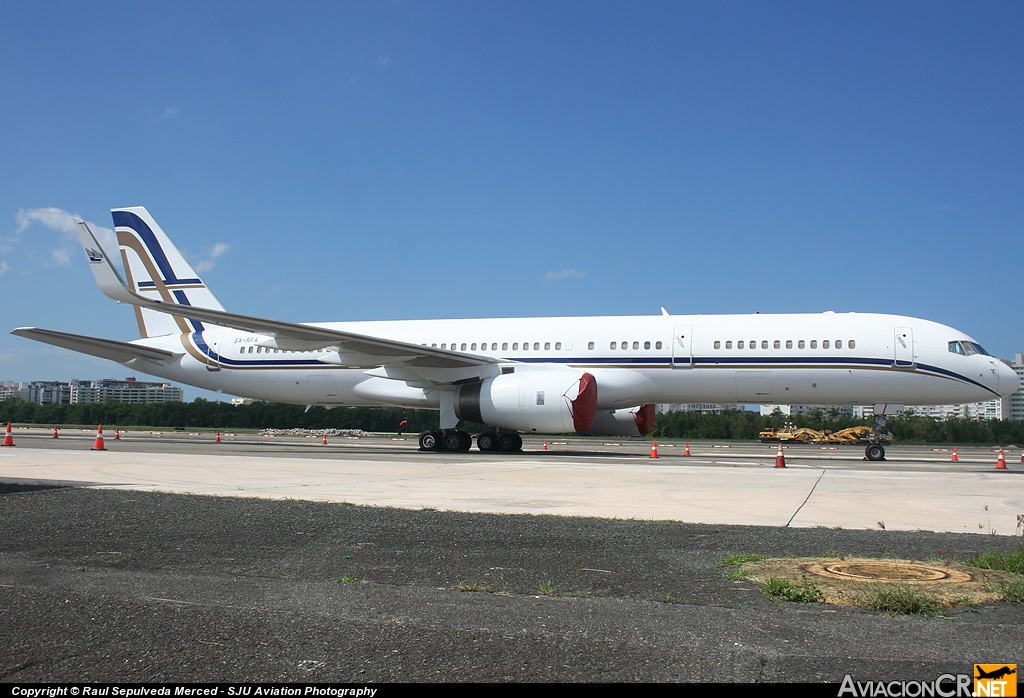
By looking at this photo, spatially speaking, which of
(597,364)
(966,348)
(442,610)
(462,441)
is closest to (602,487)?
(442,610)

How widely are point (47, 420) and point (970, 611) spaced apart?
227ft

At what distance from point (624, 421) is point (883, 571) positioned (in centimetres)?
Answer: 1678

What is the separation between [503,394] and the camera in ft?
61.0

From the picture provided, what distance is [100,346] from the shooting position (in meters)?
22.2

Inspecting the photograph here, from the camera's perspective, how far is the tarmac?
125 inches

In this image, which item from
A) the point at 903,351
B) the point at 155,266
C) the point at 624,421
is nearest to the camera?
the point at 903,351

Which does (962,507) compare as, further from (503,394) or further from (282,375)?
(282,375)

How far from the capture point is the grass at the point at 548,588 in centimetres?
441

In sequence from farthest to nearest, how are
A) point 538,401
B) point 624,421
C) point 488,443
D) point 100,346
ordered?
1. point 100,346
2. point 624,421
3. point 488,443
4. point 538,401

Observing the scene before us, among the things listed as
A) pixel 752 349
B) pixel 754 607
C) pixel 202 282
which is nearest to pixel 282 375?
pixel 202 282

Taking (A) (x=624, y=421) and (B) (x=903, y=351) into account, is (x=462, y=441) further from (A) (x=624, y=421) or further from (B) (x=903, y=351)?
(B) (x=903, y=351)

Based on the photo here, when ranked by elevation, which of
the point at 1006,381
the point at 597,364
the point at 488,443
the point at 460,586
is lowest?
the point at 460,586

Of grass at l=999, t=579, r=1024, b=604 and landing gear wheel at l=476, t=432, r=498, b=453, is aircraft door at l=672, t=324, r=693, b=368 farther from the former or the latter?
grass at l=999, t=579, r=1024, b=604

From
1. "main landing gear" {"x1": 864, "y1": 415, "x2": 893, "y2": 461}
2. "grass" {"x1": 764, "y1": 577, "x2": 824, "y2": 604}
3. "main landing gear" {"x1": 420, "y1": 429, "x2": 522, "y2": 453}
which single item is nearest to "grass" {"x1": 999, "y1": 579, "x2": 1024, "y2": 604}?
"grass" {"x1": 764, "y1": 577, "x2": 824, "y2": 604}
